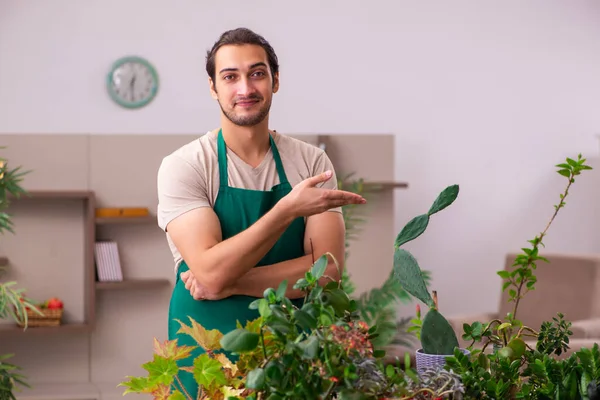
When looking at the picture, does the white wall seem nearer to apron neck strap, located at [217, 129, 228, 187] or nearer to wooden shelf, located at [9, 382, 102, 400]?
wooden shelf, located at [9, 382, 102, 400]

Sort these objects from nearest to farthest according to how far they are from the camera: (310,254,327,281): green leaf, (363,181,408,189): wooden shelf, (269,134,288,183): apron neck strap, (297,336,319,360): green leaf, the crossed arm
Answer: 1. (297,336,319,360): green leaf
2. (310,254,327,281): green leaf
3. the crossed arm
4. (269,134,288,183): apron neck strap
5. (363,181,408,189): wooden shelf

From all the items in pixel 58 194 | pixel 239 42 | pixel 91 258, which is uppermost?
pixel 239 42

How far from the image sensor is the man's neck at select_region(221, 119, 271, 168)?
190 centimetres

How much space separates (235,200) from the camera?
1894 mm

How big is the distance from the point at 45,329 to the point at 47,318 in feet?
0.23

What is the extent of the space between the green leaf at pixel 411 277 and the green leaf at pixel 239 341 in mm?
297

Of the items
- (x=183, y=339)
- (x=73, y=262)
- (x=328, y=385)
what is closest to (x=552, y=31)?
(x=73, y=262)

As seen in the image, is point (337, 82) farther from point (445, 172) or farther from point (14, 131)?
point (14, 131)

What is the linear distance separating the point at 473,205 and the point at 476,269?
0.47 meters

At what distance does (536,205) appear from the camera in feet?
21.1

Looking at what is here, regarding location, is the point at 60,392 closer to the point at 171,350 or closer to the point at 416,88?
the point at 416,88

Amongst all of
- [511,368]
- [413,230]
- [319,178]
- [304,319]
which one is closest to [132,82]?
[319,178]

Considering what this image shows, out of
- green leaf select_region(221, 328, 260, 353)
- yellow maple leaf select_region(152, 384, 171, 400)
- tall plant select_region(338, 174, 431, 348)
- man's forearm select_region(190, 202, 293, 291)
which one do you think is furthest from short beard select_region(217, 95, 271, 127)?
tall plant select_region(338, 174, 431, 348)

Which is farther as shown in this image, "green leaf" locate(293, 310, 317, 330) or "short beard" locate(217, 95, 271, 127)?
"short beard" locate(217, 95, 271, 127)
